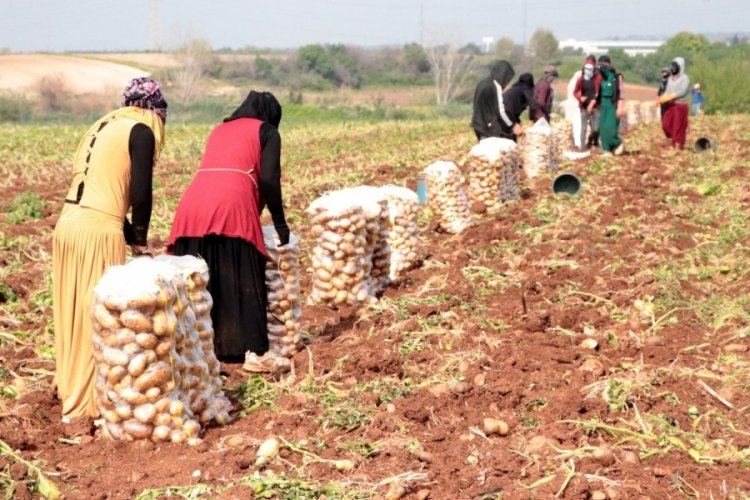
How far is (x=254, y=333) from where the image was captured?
17.7ft

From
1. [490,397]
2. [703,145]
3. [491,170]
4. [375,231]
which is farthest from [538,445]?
[703,145]

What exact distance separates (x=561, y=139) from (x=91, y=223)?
11.9 meters

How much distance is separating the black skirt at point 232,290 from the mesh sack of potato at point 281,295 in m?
0.22

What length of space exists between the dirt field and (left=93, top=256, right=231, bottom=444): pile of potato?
0.37 feet

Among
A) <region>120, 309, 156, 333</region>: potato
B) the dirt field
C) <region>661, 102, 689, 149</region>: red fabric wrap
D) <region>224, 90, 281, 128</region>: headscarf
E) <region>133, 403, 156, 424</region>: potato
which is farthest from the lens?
<region>661, 102, 689, 149</region>: red fabric wrap

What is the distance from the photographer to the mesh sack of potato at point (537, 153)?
529 inches

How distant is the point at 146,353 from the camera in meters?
4.08

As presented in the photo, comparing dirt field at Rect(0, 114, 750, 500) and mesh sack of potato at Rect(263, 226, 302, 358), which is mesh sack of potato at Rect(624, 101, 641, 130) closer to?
dirt field at Rect(0, 114, 750, 500)

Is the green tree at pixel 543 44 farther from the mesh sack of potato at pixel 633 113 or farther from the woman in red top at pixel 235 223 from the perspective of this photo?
the woman in red top at pixel 235 223

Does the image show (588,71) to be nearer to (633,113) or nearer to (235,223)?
(235,223)

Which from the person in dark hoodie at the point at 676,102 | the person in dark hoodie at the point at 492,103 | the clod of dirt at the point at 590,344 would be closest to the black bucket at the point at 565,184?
the person in dark hoodie at the point at 492,103

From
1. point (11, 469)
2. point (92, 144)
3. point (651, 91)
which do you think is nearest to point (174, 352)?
point (11, 469)

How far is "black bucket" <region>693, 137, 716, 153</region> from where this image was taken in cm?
1678

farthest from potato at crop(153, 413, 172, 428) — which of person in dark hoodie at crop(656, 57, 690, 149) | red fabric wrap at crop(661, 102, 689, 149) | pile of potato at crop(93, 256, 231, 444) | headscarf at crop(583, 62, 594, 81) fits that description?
red fabric wrap at crop(661, 102, 689, 149)
